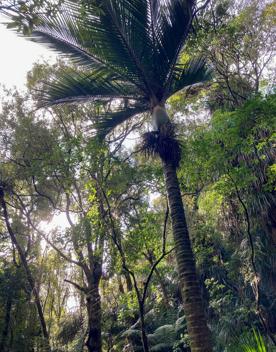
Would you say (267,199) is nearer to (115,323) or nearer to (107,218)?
(107,218)

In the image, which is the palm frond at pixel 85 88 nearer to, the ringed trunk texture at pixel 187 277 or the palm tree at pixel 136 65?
the palm tree at pixel 136 65

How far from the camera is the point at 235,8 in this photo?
1157 centimetres

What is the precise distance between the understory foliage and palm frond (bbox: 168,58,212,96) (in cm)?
20

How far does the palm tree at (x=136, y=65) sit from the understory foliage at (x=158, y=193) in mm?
141

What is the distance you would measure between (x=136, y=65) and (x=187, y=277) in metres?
3.83

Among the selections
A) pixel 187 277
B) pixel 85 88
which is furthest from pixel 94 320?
pixel 85 88

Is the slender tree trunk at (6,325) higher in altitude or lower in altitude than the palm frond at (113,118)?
lower

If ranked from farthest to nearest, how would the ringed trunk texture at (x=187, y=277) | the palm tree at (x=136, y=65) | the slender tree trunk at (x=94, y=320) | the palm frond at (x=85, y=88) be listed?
1. the slender tree trunk at (x=94, y=320)
2. the palm frond at (x=85, y=88)
3. the palm tree at (x=136, y=65)
4. the ringed trunk texture at (x=187, y=277)

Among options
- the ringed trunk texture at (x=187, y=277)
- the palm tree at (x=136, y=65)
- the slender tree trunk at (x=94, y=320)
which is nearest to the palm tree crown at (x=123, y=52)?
the palm tree at (x=136, y=65)

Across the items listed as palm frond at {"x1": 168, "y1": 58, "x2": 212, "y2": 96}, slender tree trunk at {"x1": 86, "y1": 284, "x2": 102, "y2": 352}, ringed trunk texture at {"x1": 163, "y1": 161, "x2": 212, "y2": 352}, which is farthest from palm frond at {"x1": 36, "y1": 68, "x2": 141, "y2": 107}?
slender tree trunk at {"x1": 86, "y1": 284, "x2": 102, "y2": 352}

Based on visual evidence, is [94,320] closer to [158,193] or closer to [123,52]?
[158,193]

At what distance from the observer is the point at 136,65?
6.34 metres

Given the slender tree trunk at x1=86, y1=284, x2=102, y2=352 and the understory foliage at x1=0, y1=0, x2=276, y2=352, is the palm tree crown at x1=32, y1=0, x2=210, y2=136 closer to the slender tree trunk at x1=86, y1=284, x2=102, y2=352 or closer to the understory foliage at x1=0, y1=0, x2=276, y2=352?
the understory foliage at x1=0, y1=0, x2=276, y2=352

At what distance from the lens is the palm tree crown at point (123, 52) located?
19.8 feet
